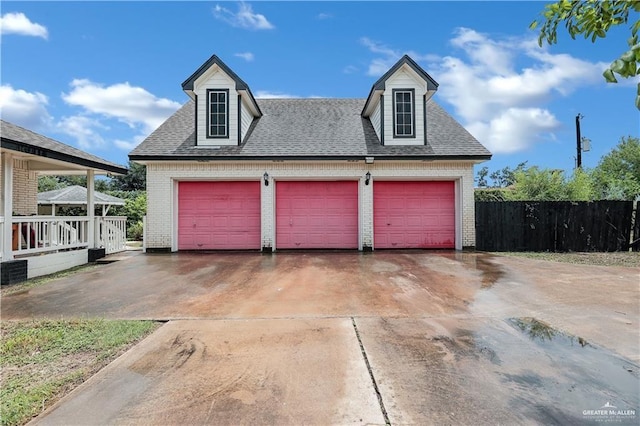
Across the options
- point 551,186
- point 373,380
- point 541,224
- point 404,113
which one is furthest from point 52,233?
point 551,186

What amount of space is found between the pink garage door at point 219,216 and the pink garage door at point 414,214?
14.5ft

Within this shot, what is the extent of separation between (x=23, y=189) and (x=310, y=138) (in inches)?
380

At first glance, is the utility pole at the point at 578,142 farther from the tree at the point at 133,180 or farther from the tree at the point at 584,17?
the tree at the point at 133,180

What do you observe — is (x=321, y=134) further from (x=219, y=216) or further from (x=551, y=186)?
(x=551, y=186)

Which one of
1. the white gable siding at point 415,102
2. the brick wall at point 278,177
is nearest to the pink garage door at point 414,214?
the brick wall at point 278,177

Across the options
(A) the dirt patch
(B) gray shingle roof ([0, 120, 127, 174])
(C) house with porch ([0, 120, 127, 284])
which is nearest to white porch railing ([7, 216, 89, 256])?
(C) house with porch ([0, 120, 127, 284])

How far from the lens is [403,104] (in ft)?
38.1

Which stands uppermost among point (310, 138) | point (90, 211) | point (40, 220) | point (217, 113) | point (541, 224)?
point (217, 113)

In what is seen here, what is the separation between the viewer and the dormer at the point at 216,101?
36.9 feet

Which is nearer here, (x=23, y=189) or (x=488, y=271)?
(x=488, y=271)

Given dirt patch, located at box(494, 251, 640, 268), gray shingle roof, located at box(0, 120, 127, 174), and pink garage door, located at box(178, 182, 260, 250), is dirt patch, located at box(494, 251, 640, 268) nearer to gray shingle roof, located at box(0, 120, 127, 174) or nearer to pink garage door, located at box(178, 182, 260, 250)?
pink garage door, located at box(178, 182, 260, 250)

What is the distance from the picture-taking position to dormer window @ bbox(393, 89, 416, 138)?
1156 centimetres

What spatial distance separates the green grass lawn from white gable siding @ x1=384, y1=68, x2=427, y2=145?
9.79m

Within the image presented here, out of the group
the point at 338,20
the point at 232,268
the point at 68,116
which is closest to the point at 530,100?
the point at 338,20
